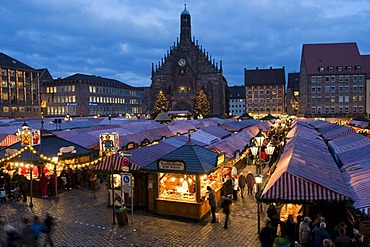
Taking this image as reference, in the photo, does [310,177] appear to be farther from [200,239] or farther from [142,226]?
[142,226]

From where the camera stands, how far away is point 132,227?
39.0ft

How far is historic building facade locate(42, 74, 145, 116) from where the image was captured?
88750mm

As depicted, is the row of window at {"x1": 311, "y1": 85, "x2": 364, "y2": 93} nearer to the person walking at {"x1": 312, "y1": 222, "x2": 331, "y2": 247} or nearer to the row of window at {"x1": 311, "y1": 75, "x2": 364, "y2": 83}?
the row of window at {"x1": 311, "y1": 75, "x2": 364, "y2": 83}

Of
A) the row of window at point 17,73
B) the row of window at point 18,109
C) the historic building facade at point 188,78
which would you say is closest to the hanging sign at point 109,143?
the historic building facade at point 188,78

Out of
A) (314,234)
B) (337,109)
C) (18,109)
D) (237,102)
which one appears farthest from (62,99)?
(314,234)

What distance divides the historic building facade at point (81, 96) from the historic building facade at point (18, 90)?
163 inches

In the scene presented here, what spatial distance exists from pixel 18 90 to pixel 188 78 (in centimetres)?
4233

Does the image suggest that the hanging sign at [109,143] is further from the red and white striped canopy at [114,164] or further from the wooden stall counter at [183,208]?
the wooden stall counter at [183,208]

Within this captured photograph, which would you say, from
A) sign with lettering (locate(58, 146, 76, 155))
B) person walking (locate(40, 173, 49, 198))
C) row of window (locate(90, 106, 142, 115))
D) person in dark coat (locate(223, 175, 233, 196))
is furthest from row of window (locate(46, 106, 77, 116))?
person in dark coat (locate(223, 175, 233, 196))

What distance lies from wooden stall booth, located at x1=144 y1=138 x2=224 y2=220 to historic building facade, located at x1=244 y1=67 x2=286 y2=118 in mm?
85445

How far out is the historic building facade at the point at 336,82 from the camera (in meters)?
72.2

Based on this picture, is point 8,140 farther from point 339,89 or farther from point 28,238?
point 339,89

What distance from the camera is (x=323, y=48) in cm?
7556

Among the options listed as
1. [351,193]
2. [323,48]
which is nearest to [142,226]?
[351,193]
